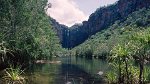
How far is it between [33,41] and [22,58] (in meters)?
4.78

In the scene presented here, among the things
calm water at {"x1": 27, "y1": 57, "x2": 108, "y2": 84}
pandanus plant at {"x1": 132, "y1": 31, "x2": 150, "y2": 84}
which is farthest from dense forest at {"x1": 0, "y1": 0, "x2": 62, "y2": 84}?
pandanus plant at {"x1": 132, "y1": 31, "x2": 150, "y2": 84}

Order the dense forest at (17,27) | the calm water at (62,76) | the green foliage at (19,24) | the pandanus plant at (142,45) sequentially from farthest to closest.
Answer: the calm water at (62,76)
the green foliage at (19,24)
the dense forest at (17,27)
the pandanus plant at (142,45)

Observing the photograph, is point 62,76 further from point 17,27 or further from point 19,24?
point 17,27

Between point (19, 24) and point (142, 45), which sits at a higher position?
point (19, 24)

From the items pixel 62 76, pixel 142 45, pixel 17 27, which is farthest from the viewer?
pixel 62 76

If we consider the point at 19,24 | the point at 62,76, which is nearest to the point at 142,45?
the point at 19,24

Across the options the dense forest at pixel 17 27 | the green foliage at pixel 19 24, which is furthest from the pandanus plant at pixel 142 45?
the green foliage at pixel 19 24

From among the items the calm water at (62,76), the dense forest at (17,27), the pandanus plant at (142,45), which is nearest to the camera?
the pandanus plant at (142,45)

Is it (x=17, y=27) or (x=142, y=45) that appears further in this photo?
(x=17, y=27)

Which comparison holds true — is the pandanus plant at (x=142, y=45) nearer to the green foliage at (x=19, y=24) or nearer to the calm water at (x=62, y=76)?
the calm water at (x=62, y=76)

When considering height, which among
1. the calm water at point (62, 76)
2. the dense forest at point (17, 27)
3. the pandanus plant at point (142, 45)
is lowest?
the calm water at point (62, 76)

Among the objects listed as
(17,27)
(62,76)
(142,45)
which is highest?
(17,27)

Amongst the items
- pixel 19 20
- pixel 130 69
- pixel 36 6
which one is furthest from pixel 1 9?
pixel 130 69

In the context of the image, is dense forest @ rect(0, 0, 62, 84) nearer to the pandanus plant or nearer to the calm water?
the calm water
